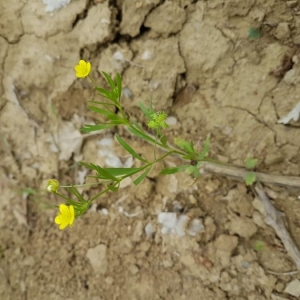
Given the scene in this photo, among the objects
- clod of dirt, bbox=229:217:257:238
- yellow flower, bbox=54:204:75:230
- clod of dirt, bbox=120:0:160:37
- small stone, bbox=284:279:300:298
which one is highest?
clod of dirt, bbox=120:0:160:37

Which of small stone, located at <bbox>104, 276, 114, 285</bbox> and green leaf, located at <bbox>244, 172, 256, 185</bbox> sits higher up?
green leaf, located at <bbox>244, 172, 256, 185</bbox>

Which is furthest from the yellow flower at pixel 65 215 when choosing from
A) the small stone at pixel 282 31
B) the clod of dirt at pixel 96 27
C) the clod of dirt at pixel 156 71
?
the small stone at pixel 282 31

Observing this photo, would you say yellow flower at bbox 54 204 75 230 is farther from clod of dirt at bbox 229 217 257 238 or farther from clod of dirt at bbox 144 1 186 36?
clod of dirt at bbox 144 1 186 36

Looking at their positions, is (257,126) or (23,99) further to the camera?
(23,99)

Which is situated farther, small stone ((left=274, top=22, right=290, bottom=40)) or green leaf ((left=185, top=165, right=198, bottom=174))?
small stone ((left=274, top=22, right=290, bottom=40))

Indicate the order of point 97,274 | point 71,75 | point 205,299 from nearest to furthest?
point 205,299 → point 97,274 → point 71,75

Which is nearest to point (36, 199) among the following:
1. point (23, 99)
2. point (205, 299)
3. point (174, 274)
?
point (23, 99)

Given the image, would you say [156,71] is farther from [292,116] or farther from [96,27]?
[292,116]

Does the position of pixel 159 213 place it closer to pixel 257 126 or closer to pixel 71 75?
pixel 257 126

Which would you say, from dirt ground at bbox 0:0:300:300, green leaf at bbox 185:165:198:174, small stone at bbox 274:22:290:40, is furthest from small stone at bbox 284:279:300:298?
small stone at bbox 274:22:290:40
